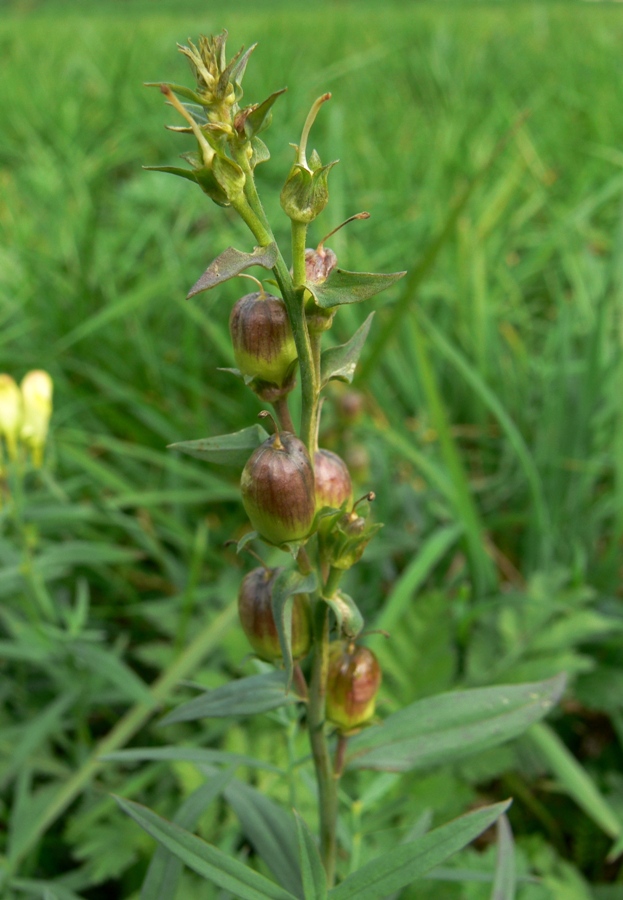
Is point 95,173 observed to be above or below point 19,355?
above

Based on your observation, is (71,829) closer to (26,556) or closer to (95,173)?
(26,556)

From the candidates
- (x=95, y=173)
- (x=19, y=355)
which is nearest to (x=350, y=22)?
(x=95, y=173)

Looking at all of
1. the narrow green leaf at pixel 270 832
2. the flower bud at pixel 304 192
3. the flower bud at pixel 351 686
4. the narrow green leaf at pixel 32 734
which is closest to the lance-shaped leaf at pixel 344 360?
the flower bud at pixel 304 192

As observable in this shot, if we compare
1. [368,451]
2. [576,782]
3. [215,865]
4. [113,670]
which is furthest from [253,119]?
[368,451]

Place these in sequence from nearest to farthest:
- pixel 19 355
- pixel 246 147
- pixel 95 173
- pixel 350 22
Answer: pixel 246 147, pixel 19 355, pixel 95 173, pixel 350 22

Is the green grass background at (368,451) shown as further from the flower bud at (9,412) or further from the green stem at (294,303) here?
the green stem at (294,303)

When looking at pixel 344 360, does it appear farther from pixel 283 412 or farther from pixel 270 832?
pixel 270 832

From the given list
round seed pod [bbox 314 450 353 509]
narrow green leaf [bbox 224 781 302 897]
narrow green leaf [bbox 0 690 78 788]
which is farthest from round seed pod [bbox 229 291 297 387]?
narrow green leaf [bbox 0 690 78 788]
